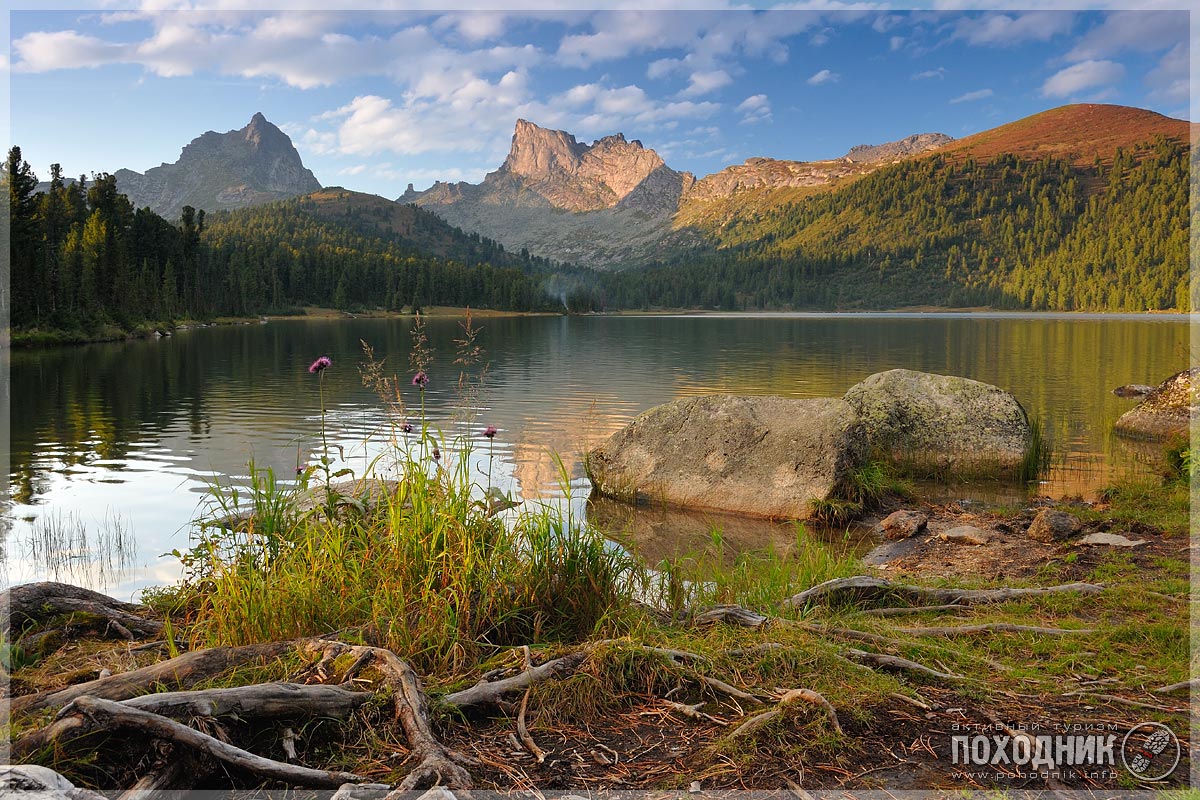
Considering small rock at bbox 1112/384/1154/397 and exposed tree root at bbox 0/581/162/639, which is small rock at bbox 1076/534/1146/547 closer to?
exposed tree root at bbox 0/581/162/639

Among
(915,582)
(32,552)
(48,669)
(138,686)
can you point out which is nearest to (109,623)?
(48,669)

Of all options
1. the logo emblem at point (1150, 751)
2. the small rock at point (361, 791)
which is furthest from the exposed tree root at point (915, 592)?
the small rock at point (361, 791)

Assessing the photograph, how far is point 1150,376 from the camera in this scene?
3425 centimetres

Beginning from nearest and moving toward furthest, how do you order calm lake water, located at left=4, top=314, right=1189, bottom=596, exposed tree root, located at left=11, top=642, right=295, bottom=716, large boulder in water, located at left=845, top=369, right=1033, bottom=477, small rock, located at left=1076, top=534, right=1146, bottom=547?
exposed tree root, located at left=11, top=642, right=295, bottom=716 → small rock, located at left=1076, top=534, right=1146, bottom=547 → calm lake water, located at left=4, top=314, right=1189, bottom=596 → large boulder in water, located at left=845, top=369, right=1033, bottom=477

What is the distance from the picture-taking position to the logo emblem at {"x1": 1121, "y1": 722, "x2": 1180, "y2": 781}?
3.75 metres

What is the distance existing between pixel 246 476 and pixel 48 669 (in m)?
11.0

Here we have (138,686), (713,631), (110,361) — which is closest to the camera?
(138,686)

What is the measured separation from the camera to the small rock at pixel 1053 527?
33.3 ft

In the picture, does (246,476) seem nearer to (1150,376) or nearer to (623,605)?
(623,605)

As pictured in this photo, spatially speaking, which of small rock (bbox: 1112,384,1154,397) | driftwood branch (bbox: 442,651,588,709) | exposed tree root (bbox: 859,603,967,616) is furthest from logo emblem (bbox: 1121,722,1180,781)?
small rock (bbox: 1112,384,1154,397)

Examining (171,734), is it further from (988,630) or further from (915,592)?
(915,592)

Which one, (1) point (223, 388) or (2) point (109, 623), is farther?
(1) point (223, 388)

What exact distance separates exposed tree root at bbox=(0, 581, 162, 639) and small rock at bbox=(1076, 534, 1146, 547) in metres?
10.2

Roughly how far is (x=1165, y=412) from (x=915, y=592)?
1634cm
